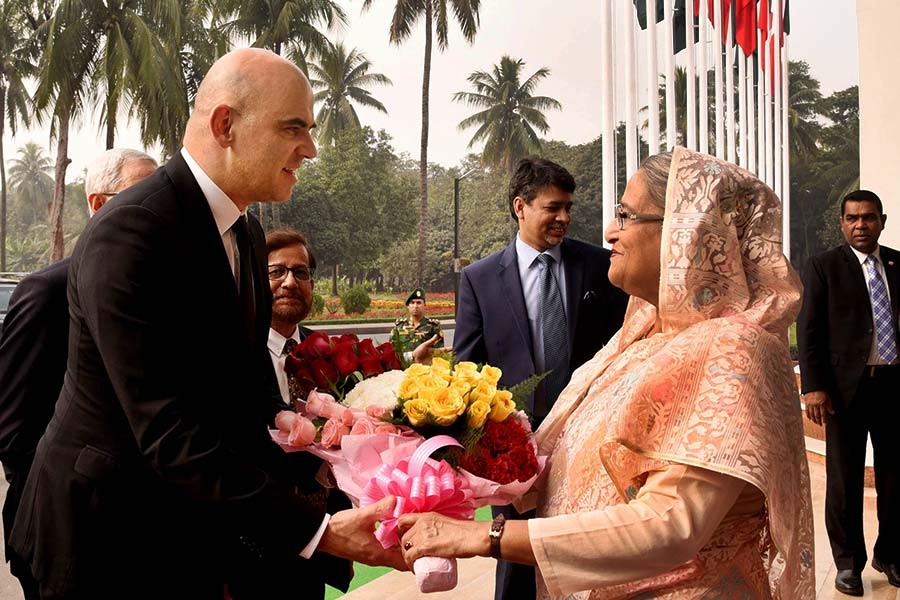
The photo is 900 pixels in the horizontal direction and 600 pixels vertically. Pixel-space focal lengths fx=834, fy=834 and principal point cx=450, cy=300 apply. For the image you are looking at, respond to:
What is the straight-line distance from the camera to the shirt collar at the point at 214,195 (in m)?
1.75

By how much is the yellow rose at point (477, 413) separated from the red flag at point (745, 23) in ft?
34.8

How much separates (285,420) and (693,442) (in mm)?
921

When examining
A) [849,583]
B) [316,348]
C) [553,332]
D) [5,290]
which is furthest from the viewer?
[5,290]

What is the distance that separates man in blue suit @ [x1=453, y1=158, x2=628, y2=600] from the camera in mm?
3850

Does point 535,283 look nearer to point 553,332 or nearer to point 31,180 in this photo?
point 553,332

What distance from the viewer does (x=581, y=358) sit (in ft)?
12.6

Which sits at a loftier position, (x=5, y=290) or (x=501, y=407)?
(x=5, y=290)

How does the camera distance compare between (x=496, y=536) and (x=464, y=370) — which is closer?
(x=496, y=536)

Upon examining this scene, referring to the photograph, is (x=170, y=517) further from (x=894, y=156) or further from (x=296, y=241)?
(x=894, y=156)

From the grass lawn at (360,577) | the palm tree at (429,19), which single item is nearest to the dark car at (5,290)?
the grass lawn at (360,577)

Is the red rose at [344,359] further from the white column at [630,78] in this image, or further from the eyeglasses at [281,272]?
the white column at [630,78]

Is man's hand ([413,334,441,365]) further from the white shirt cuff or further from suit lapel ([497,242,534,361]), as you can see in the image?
suit lapel ([497,242,534,361])

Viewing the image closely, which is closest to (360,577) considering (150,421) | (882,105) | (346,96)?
(150,421)

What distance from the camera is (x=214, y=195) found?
69.1 inches
